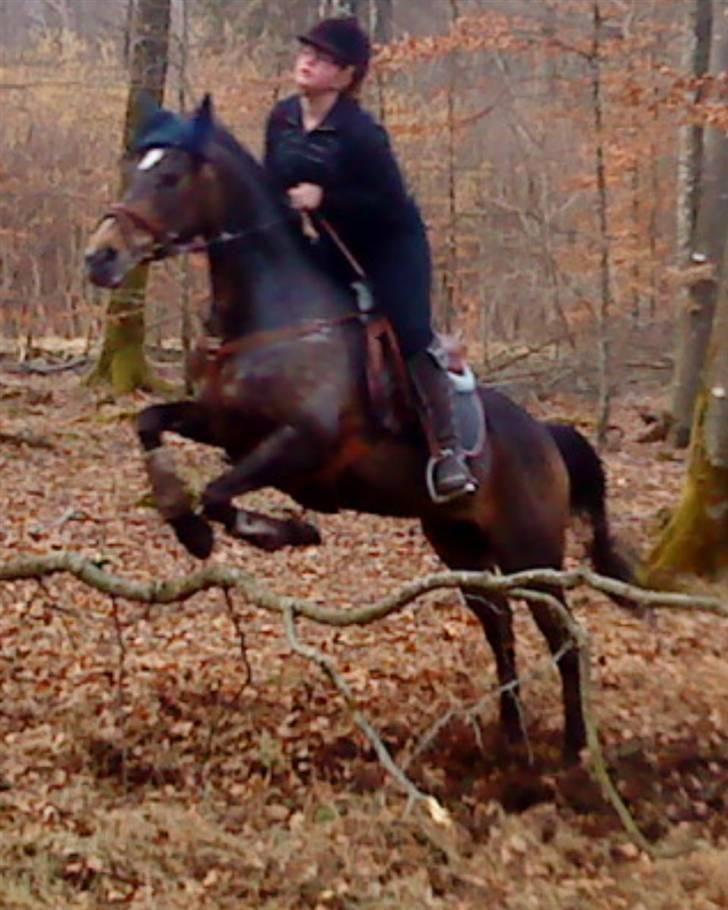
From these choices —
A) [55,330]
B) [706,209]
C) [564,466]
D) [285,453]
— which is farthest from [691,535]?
[55,330]

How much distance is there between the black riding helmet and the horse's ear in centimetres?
51

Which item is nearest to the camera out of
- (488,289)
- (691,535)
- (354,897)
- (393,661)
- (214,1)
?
(354,897)

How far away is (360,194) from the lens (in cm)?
622

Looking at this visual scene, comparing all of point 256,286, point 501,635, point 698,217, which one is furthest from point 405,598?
point 698,217

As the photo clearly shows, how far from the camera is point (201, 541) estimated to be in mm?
6070

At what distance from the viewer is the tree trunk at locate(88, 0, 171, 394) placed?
1727 centimetres

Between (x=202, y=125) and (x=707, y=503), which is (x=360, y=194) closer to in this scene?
(x=202, y=125)

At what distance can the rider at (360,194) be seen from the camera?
20.2 feet

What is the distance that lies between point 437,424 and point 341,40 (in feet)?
6.03

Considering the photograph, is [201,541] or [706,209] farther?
[706,209]

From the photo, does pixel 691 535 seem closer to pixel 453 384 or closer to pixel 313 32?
pixel 453 384

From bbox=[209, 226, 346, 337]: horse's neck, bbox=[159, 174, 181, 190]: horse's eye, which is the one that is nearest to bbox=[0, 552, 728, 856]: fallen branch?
bbox=[209, 226, 346, 337]: horse's neck

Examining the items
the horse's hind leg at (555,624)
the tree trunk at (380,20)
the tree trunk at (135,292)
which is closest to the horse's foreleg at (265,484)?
the horse's hind leg at (555,624)

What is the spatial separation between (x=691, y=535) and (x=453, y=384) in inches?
138
